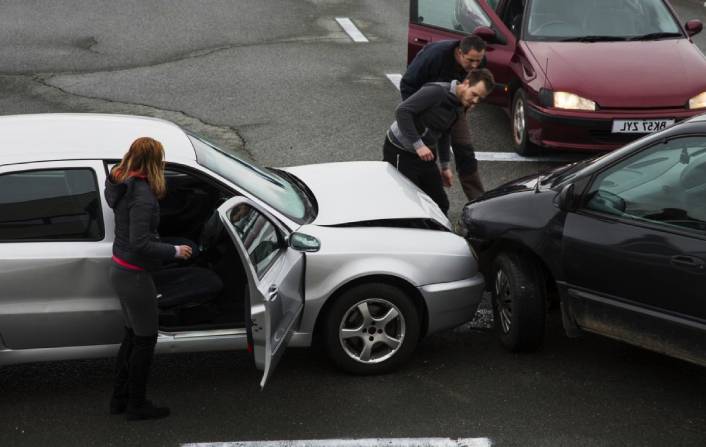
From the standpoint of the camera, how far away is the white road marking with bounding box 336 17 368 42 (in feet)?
52.4

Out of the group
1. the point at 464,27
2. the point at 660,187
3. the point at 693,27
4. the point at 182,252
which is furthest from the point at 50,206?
the point at 693,27

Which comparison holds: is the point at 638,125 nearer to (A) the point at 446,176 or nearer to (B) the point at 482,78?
(A) the point at 446,176

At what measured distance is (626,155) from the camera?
18.4 feet

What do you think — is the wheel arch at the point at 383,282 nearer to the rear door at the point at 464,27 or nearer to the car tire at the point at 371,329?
the car tire at the point at 371,329

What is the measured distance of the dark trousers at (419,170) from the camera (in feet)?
23.9

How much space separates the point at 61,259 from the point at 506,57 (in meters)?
6.38

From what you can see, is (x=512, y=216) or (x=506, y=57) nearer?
(x=512, y=216)

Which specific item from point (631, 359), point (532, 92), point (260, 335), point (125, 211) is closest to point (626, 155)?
point (631, 359)

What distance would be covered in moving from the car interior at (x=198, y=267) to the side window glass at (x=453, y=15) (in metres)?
5.40

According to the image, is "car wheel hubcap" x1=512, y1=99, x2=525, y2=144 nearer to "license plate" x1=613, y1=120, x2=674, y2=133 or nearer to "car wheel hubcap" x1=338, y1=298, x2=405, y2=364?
"license plate" x1=613, y1=120, x2=674, y2=133

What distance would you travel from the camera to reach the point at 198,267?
5875 millimetres

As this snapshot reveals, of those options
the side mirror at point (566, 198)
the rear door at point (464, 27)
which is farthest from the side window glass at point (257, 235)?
the rear door at point (464, 27)

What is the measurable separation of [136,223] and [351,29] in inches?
480

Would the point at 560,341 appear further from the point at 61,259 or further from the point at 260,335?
the point at 61,259
